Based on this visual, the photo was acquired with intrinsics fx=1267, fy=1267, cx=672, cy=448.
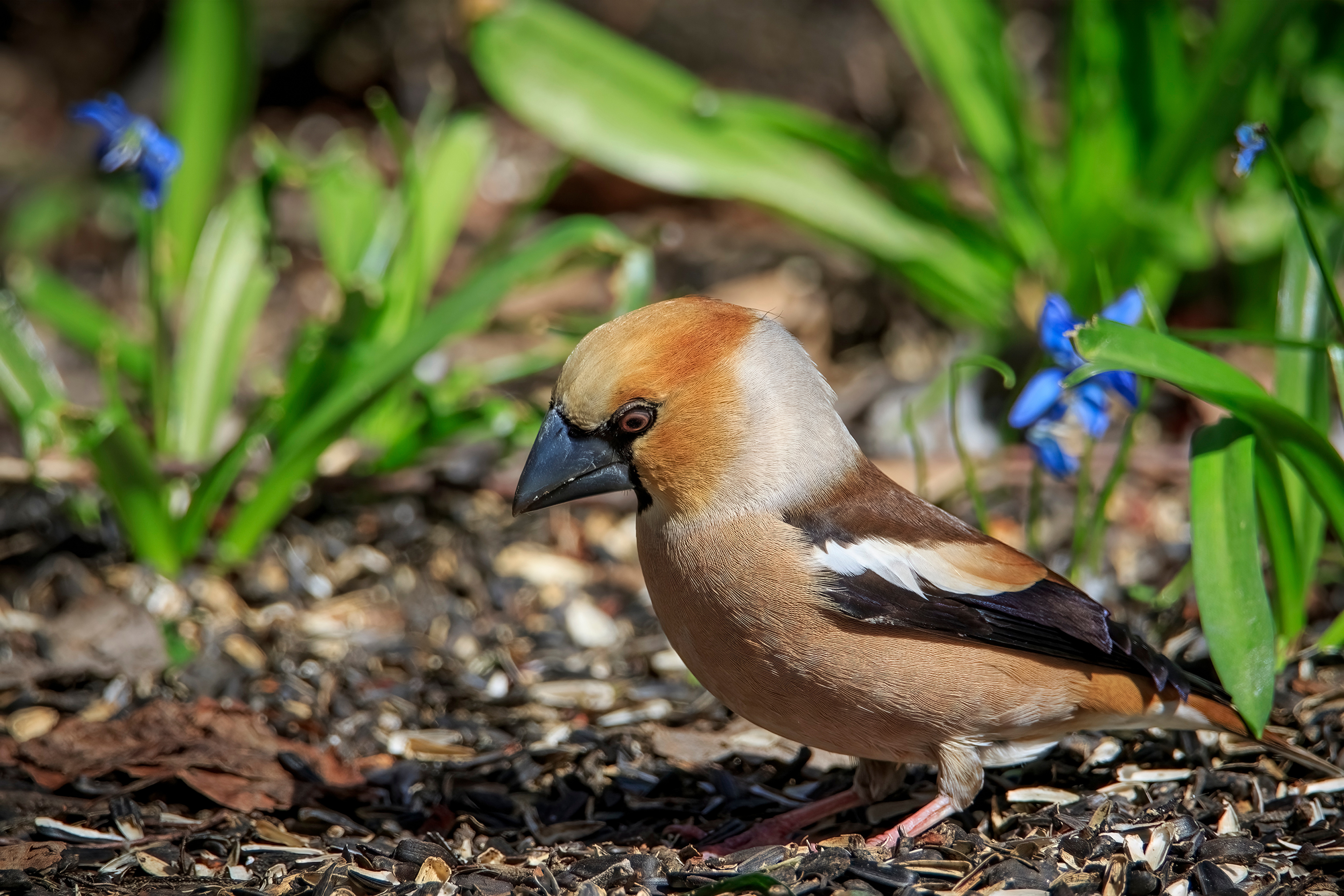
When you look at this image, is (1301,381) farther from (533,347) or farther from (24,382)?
(24,382)

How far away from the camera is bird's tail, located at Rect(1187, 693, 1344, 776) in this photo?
10.7ft

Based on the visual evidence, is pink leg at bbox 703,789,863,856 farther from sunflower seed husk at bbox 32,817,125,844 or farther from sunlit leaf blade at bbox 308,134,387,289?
sunlit leaf blade at bbox 308,134,387,289

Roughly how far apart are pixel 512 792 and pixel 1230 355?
4.06m

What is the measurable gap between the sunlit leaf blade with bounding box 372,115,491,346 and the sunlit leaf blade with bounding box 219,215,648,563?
1.14ft

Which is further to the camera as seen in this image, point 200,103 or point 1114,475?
point 200,103

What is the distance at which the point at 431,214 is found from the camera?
18.1 feet

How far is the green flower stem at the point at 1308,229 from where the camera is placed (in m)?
3.27

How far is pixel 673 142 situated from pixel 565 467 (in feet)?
9.63

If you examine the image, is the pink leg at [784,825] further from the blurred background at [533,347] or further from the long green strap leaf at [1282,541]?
the long green strap leaf at [1282,541]

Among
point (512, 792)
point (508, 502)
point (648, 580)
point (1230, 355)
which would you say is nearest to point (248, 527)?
point (508, 502)

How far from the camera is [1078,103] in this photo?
548cm

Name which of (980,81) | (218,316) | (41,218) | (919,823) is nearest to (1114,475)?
(919,823)

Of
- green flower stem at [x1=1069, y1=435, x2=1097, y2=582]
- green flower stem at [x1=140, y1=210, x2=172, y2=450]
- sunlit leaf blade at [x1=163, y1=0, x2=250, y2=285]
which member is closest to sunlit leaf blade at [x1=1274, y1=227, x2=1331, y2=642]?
green flower stem at [x1=1069, y1=435, x2=1097, y2=582]

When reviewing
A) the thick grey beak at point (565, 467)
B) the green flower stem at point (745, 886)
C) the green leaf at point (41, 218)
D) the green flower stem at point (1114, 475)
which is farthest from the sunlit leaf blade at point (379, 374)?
the green leaf at point (41, 218)
